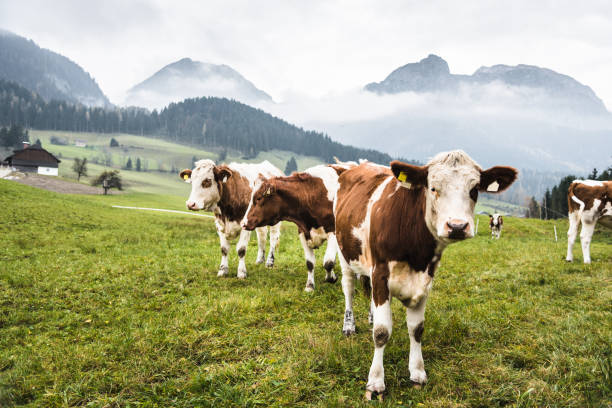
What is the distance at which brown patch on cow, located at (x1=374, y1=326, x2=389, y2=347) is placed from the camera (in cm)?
408

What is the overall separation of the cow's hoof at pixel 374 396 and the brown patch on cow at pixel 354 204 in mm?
1849

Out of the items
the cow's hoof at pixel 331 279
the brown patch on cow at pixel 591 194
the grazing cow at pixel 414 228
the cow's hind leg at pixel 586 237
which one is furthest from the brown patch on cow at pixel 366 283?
the brown patch on cow at pixel 591 194

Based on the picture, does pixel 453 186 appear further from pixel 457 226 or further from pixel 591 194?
pixel 591 194

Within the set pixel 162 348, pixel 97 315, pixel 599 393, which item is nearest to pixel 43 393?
pixel 162 348

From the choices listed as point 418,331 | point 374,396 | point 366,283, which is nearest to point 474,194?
point 418,331

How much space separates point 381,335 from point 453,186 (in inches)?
80.4

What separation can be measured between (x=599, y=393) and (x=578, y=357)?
744mm

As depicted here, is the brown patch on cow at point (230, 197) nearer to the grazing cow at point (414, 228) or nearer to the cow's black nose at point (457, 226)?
the grazing cow at point (414, 228)

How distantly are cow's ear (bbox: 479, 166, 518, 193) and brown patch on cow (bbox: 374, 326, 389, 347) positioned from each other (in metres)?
2.05

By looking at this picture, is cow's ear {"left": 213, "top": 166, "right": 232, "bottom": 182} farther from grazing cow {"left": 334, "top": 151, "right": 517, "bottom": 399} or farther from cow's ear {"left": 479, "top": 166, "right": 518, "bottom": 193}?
cow's ear {"left": 479, "top": 166, "right": 518, "bottom": 193}

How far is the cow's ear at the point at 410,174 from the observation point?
3.67 meters

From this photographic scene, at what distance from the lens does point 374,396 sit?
13.4ft

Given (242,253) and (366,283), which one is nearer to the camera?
(366,283)

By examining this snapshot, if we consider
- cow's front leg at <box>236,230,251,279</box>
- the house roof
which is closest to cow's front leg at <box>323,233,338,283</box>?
cow's front leg at <box>236,230,251,279</box>
